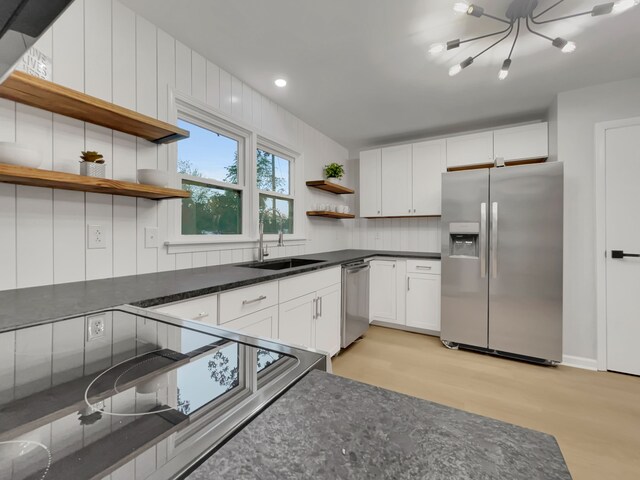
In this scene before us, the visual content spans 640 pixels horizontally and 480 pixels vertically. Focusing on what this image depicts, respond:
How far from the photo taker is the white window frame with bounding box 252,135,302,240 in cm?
266

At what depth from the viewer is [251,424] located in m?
0.41

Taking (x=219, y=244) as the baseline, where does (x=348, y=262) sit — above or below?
below

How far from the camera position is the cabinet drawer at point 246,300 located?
158 cm

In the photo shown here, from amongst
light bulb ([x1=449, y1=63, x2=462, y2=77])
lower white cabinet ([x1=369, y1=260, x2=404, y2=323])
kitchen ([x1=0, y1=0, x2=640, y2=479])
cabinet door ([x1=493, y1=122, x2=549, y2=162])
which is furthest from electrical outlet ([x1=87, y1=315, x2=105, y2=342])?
cabinet door ([x1=493, y1=122, x2=549, y2=162])

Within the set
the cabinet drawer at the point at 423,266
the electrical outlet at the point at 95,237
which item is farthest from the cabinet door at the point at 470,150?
the electrical outlet at the point at 95,237

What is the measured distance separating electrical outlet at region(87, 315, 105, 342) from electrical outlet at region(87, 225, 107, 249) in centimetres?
77

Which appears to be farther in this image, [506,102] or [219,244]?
[506,102]

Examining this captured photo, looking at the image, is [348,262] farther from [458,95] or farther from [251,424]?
[251,424]

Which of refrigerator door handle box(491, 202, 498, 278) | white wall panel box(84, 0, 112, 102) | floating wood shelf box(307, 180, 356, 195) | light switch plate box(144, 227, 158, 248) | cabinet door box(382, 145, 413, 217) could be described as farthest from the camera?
cabinet door box(382, 145, 413, 217)

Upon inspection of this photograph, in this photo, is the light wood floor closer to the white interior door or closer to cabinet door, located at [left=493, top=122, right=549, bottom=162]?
the white interior door

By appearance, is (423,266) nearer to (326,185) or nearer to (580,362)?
(326,185)

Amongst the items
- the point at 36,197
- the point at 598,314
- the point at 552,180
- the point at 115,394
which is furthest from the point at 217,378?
the point at 598,314

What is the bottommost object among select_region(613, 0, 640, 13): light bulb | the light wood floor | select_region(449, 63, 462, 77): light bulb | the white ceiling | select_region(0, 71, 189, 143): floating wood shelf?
the light wood floor

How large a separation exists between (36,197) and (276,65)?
5.84 feet
